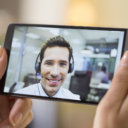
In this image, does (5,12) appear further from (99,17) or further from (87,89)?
(87,89)

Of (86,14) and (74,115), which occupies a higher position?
(86,14)

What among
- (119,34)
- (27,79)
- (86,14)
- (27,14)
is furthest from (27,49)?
(27,14)

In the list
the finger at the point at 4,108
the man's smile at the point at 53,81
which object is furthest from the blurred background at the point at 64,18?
the man's smile at the point at 53,81

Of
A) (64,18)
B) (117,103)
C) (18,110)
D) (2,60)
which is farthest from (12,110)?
(64,18)

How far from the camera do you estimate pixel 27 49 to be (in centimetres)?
46

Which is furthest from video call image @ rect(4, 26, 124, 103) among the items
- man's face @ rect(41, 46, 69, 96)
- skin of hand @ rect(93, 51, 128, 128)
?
skin of hand @ rect(93, 51, 128, 128)

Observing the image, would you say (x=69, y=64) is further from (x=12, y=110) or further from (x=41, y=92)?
(x=12, y=110)

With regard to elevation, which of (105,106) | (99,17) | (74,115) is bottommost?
(74,115)

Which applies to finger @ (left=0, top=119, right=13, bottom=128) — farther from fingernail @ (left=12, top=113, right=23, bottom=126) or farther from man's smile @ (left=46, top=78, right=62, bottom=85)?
man's smile @ (left=46, top=78, right=62, bottom=85)

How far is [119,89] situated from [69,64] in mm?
154

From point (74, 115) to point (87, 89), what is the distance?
474 mm

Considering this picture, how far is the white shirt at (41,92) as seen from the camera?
42 centimetres

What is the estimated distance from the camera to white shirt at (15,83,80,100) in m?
0.42

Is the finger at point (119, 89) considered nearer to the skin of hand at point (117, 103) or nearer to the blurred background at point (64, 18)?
the skin of hand at point (117, 103)
